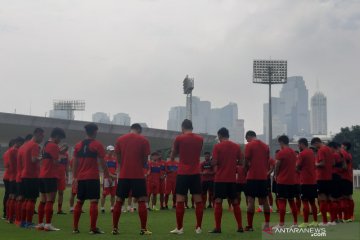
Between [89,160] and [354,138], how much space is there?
66.6m

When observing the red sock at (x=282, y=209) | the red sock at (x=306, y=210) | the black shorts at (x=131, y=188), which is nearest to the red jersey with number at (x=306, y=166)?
the red sock at (x=306, y=210)

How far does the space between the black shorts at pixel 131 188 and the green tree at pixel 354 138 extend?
60.3m

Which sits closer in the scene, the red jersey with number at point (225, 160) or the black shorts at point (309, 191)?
the red jersey with number at point (225, 160)

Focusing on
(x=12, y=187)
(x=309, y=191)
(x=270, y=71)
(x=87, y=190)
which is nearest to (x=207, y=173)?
(x=309, y=191)

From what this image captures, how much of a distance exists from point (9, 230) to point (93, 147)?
108 inches

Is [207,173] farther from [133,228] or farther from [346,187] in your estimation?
[133,228]

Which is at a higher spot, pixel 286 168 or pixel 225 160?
pixel 225 160

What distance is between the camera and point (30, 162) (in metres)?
11.4

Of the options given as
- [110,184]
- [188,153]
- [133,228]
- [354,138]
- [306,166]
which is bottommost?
[133,228]

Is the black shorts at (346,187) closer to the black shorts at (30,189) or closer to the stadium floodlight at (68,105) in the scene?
the black shorts at (30,189)

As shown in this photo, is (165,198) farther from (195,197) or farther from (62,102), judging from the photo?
(62,102)

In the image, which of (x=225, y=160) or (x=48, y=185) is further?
(x=48, y=185)

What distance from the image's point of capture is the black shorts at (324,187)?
1199 centimetres

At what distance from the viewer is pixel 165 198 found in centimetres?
1816
